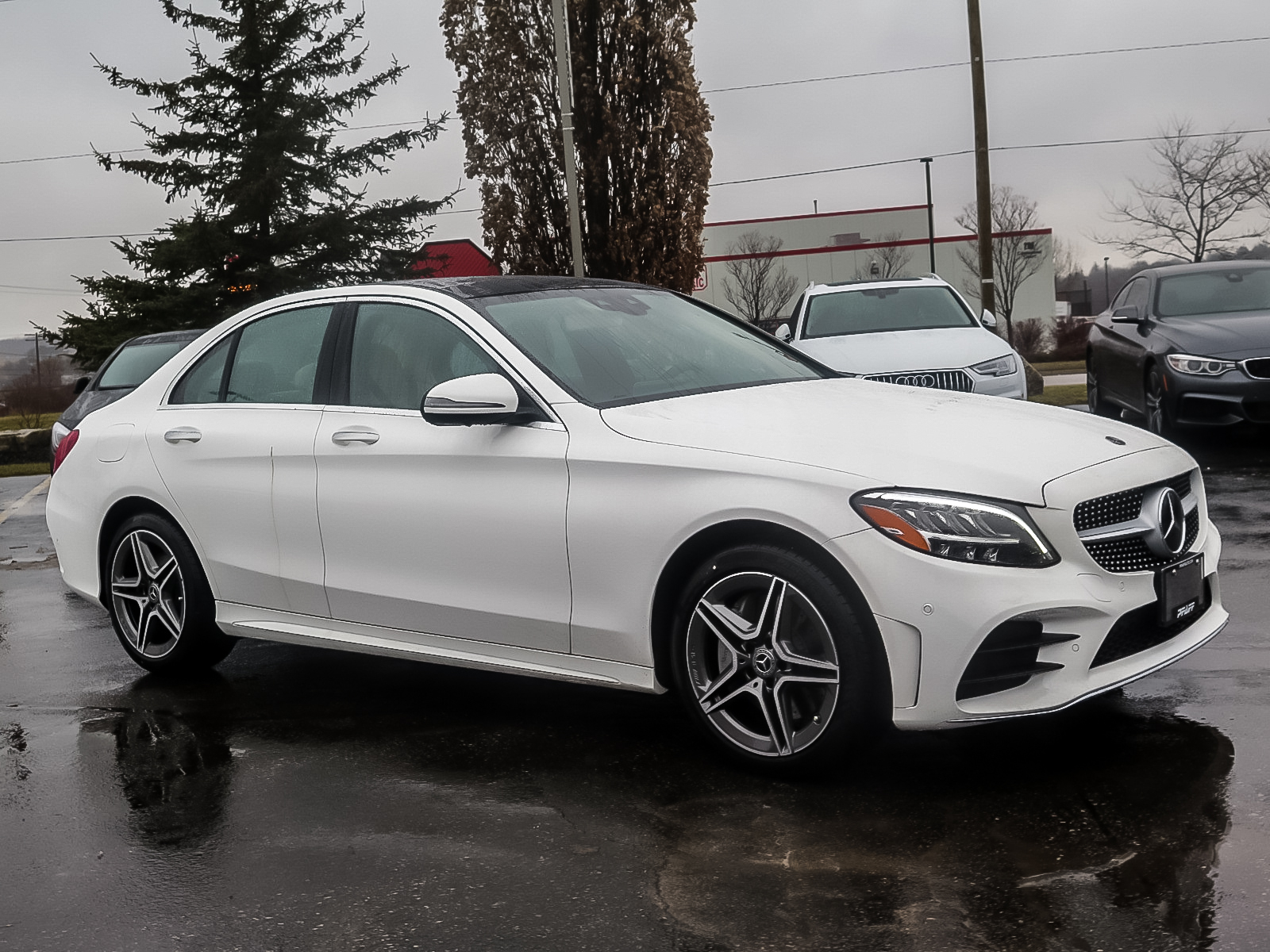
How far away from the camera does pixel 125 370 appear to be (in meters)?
13.0

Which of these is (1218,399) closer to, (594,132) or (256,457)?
(256,457)

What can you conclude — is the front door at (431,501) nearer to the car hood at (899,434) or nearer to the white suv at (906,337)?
the car hood at (899,434)

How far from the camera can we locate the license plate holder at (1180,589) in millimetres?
4078

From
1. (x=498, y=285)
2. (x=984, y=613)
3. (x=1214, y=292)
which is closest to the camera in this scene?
(x=984, y=613)

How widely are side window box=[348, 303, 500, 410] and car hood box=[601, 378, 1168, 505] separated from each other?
0.76m

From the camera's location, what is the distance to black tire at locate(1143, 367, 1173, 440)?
37.6 ft

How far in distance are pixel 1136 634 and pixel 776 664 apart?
1.04 meters

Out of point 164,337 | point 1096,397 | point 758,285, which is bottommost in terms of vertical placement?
point 758,285

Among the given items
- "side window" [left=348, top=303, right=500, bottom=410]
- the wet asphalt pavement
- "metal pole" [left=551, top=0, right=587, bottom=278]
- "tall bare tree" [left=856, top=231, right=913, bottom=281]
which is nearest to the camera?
the wet asphalt pavement

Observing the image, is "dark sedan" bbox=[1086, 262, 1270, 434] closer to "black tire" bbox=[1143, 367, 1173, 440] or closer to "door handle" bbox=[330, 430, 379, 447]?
"black tire" bbox=[1143, 367, 1173, 440]

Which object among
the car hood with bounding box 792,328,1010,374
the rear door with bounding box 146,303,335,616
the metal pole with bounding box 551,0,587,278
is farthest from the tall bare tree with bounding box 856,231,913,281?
the rear door with bounding box 146,303,335,616

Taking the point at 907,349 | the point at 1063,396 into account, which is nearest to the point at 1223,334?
the point at 907,349

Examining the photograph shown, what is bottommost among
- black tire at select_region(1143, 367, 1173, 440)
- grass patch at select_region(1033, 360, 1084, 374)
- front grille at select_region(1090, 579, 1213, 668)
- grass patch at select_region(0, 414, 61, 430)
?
grass patch at select_region(1033, 360, 1084, 374)

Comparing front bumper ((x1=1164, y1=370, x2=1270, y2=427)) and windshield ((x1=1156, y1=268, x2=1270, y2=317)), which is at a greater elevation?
windshield ((x1=1156, y1=268, x2=1270, y2=317))
